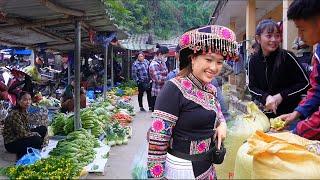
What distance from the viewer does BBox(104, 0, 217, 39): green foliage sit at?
3853 centimetres

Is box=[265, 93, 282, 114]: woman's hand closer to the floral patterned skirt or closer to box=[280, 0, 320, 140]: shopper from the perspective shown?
box=[280, 0, 320, 140]: shopper

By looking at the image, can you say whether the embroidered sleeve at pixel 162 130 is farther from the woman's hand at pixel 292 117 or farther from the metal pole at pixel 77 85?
the metal pole at pixel 77 85

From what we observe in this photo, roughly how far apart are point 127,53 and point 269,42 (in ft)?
73.0

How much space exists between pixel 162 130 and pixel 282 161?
0.70 m

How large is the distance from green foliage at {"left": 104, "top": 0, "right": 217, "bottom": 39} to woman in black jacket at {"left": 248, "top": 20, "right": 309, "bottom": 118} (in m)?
29.4

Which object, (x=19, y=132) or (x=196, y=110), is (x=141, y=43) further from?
(x=196, y=110)

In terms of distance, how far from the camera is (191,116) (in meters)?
2.51

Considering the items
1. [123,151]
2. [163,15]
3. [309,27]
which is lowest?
[123,151]

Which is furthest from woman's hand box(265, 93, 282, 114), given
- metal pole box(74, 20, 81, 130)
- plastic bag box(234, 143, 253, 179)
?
metal pole box(74, 20, 81, 130)

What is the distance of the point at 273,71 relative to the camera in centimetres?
374

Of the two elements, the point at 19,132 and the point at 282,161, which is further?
the point at 19,132

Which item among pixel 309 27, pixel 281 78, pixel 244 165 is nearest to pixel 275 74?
pixel 281 78

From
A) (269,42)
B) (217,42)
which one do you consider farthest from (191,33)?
(269,42)

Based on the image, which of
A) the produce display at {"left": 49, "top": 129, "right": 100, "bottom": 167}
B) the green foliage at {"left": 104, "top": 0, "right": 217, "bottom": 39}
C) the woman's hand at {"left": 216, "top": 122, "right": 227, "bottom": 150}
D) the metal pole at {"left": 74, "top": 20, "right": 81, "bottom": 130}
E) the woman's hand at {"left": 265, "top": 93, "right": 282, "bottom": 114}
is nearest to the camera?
the woman's hand at {"left": 216, "top": 122, "right": 227, "bottom": 150}
